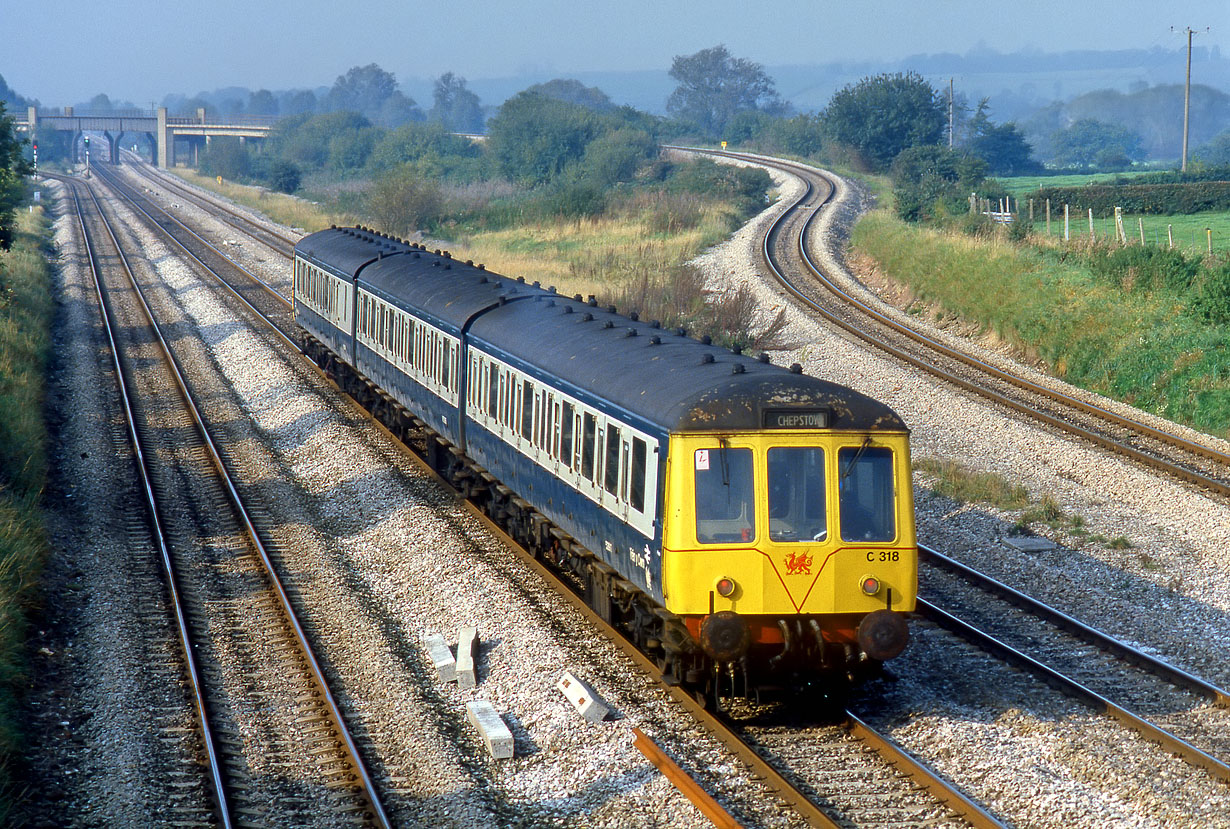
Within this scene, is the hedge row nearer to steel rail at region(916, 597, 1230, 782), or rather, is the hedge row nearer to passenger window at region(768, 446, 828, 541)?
steel rail at region(916, 597, 1230, 782)

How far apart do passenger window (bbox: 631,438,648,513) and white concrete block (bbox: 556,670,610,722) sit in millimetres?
1514

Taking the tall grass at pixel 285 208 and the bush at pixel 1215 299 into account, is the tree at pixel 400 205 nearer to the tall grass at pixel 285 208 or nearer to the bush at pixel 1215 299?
the tall grass at pixel 285 208

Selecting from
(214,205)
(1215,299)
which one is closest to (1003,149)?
(214,205)

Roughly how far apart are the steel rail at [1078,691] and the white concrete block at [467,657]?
4.40 metres

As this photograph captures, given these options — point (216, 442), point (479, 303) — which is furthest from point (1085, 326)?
point (216, 442)

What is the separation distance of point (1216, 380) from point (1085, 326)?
396 cm

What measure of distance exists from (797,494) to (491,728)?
9.80 ft

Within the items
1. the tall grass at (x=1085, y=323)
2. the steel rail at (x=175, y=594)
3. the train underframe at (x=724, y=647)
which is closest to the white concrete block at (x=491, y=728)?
the train underframe at (x=724, y=647)

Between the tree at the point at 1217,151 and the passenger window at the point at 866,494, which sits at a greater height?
the tree at the point at 1217,151

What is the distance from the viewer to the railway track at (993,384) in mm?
18266

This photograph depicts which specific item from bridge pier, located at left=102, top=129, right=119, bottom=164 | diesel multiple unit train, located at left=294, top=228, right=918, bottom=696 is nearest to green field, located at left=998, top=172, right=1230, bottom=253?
diesel multiple unit train, located at left=294, top=228, right=918, bottom=696

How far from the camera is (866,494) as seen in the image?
9586 millimetres

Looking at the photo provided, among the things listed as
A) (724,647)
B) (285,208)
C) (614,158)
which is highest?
(614,158)

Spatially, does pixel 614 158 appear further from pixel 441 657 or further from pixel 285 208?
pixel 441 657
